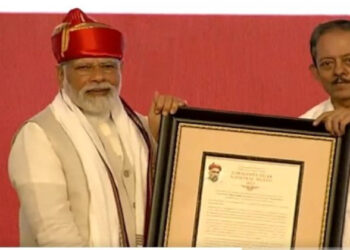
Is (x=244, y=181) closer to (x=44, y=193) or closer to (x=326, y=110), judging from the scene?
(x=326, y=110)

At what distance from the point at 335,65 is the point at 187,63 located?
1.30ft

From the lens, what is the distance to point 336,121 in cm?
160

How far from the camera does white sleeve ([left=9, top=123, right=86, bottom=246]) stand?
5.55 feet

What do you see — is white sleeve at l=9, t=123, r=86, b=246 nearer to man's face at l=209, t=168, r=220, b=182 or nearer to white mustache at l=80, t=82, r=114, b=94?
white mustache at l=80, t=82, r=114, b=94

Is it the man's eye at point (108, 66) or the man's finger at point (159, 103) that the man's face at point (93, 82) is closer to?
the man's eye at point (108, 66)

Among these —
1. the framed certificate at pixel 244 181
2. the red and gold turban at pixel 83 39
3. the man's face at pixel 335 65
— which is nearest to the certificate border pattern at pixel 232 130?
the framed certificate at pixel 244 181

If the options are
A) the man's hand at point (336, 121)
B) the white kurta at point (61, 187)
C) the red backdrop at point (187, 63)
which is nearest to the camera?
the man's hand at point (336, 121)

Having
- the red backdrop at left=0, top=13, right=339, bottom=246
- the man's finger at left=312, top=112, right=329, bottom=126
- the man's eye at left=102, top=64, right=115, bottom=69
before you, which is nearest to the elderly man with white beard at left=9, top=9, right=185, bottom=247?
the man's eye at left=102, top=64, right=115, bottom=69

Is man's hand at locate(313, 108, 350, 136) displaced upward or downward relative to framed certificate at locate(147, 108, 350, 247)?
upward

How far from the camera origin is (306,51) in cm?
195

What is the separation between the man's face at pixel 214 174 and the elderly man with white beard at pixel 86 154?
0.46ft

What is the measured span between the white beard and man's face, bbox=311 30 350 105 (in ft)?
1.44

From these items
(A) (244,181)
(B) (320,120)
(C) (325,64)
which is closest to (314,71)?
(C) (325,64)

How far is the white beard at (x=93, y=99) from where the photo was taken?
1.80 metres
